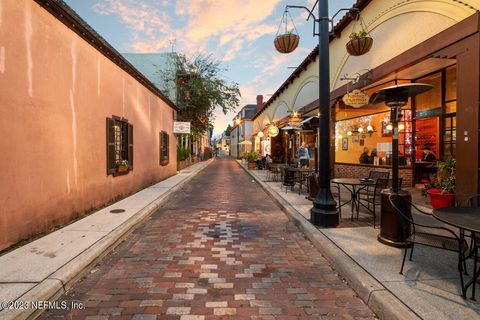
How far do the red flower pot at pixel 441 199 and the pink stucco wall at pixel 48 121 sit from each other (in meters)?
8.00

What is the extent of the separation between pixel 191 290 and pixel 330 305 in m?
1.57

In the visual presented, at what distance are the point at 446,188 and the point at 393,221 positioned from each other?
124 inches

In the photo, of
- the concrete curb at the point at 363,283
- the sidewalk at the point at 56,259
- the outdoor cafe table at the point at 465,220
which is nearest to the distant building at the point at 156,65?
the sidewalk at the point at 56,259

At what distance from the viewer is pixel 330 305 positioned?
3123 mm

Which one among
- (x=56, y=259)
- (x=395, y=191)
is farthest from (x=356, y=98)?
(x=56, y=259)

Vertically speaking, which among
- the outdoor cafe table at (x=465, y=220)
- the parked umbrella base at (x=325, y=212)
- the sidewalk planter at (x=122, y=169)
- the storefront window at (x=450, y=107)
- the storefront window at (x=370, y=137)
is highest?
the storefront window at (x=450, y=107)

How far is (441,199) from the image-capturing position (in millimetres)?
6484

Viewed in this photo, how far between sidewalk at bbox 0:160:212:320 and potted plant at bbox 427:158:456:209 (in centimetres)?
678

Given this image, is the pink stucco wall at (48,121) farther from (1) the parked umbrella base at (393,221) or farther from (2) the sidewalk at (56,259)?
(1) the parked umbrella base at (393,221)

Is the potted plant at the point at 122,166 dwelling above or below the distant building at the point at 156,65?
below

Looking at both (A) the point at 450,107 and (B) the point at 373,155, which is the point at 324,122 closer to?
(A) the point at 450,107

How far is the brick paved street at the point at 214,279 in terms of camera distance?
2.98m

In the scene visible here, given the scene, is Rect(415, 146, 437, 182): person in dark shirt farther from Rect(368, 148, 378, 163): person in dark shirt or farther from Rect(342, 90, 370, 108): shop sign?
Rect(342, 90, 370, 108): shop sign

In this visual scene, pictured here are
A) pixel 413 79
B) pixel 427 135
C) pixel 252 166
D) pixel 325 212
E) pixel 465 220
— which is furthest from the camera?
pixel 252 166
